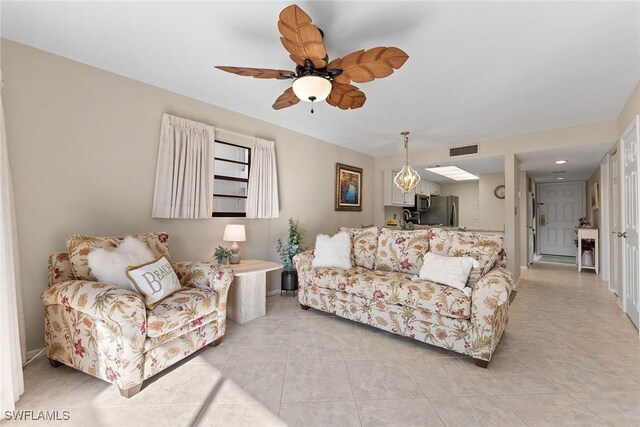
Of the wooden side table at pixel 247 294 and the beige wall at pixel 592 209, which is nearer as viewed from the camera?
the wooden side table at pixel 247 294

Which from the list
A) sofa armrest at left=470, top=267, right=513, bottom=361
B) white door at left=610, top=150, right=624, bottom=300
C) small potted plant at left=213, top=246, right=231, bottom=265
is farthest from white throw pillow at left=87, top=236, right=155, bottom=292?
white door at left=610, top=150, right=624, bottom=300

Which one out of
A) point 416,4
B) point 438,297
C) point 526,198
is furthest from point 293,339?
point 526,198

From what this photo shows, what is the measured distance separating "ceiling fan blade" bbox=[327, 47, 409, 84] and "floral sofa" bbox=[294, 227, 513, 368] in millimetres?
1716

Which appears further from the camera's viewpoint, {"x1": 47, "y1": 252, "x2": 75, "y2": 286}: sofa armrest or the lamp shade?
the lamp shade

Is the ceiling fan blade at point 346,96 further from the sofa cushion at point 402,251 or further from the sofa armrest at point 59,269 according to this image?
the sofa armrest at point 59,269

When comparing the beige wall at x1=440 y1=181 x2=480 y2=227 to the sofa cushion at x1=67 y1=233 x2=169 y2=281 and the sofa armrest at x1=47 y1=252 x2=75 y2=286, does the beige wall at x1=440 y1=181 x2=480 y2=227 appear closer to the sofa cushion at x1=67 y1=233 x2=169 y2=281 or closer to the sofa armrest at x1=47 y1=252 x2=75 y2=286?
the sofa cushion at x1=67 y1=233 x2=169 y2=281

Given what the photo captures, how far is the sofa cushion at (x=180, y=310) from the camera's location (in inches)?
71.1

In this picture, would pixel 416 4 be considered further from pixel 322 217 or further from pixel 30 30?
pixel 322 217

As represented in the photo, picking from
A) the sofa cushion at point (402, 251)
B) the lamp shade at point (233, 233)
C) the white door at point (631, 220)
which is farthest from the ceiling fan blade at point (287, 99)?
the white door at point (631, 220)

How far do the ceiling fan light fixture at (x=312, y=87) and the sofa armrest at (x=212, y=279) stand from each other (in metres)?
1.57

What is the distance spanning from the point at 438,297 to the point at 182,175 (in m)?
2.77

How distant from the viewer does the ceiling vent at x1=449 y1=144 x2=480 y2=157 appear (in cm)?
455

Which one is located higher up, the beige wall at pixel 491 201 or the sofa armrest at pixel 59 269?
the beige wall at pixel 491 201

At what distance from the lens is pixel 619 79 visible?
8.36ft
